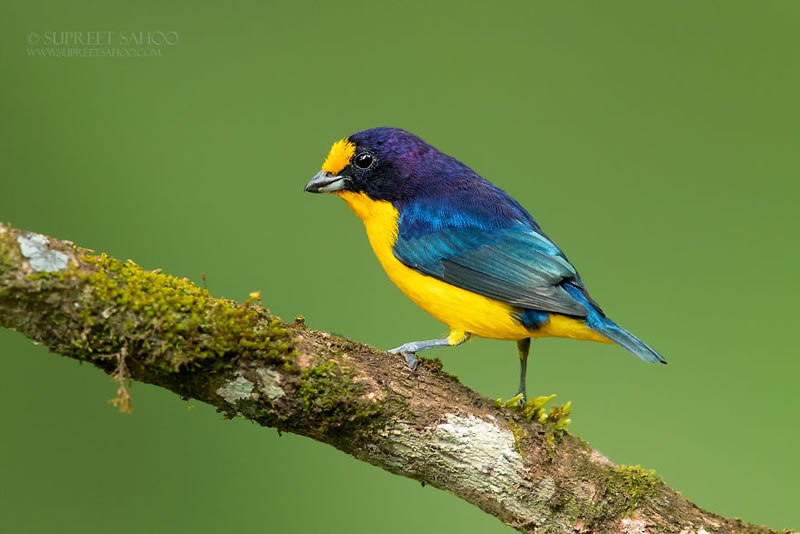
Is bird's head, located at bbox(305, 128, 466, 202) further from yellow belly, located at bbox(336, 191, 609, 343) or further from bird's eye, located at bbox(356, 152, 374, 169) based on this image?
yellow belly, located at bbox(336, 191, 609, 343)

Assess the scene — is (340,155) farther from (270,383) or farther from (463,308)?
(270,383)

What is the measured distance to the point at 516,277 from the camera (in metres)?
3.54

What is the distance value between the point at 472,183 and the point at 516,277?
700 mm

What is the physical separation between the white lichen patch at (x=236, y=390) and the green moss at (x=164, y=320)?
91 mm

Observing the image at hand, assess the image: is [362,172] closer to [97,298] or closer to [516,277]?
[516,277]

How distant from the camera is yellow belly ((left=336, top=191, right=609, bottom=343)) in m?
3.54

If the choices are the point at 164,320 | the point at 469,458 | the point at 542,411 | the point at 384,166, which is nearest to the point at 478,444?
the point at 469,458

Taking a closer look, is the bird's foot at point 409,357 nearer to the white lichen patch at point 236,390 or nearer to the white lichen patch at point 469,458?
the white lichen patch at point 469,458

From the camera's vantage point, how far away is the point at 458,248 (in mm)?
3707

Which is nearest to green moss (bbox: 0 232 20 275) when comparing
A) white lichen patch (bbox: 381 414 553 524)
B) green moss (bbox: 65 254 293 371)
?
green moss (bbox: 65 254 293 371)

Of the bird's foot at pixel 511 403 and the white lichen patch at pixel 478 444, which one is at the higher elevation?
the bird's foot at pixel 511 403

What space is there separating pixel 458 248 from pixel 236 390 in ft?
4.82

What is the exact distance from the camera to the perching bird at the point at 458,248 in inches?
138

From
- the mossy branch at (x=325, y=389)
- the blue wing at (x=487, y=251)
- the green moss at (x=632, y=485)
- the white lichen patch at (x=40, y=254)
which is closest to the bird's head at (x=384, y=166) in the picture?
the blue wing at (x=487, y=251)
